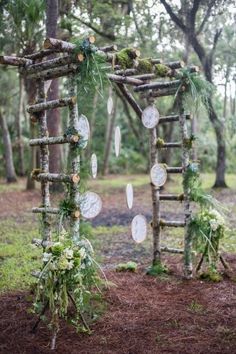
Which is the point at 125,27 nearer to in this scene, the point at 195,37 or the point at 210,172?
the point at 195,37

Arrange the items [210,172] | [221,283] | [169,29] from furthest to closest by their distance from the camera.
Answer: [210,172]
[169,29]
[221,283]

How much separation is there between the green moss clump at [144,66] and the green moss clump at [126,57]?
0.75ft

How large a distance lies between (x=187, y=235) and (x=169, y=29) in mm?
8068

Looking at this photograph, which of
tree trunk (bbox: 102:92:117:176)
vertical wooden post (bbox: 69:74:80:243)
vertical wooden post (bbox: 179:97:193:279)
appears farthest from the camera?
tree trunk (bbox: 102:92:117:176)

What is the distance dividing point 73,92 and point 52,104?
0.31 meters

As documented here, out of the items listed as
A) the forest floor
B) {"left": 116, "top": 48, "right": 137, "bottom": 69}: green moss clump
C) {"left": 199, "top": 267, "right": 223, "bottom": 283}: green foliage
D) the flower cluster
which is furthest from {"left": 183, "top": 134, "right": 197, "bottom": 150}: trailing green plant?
the flower cluster

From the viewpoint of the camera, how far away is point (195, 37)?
38.3 feet

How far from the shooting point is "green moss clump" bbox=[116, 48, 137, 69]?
4.79 metres

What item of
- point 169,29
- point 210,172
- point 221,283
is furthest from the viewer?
point 210,172

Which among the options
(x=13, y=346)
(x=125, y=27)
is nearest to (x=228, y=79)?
(x=125, y=27)

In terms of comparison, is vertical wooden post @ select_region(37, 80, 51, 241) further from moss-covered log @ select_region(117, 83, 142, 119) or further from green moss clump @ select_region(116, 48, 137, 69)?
moss-covered log @ select_region(117, 83, 142, 119)

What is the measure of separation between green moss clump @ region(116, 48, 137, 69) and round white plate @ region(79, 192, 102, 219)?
5.03 feet

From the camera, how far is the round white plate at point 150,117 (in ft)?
18.6

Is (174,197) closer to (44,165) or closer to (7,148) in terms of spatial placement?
(44,165)
